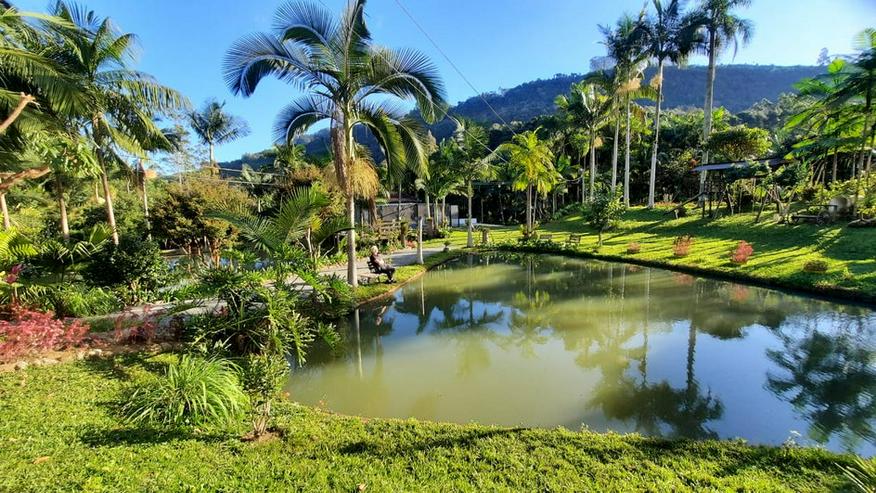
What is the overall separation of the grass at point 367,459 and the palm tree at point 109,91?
6.38m

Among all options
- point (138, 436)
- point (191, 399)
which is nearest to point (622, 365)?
point (191, 399)

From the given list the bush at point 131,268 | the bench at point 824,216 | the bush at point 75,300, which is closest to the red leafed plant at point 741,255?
the bench at point 824,216

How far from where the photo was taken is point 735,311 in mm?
8836

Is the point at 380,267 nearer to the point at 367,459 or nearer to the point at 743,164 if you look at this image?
the point at 367,459

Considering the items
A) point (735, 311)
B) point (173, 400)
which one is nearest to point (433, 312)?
point (173, 400)

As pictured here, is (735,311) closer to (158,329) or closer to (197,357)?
(197,357)

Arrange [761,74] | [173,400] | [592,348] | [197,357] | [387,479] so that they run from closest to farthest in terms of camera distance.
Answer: [387,479] → [173,400] → [197,357] → [592,348] → [761,74]

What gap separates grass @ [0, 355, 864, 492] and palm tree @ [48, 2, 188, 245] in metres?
6.38

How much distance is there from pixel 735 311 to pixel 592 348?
4.57 meters

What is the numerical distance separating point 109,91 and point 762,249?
21084mm

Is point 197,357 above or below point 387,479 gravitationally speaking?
above

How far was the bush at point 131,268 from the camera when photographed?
773cm

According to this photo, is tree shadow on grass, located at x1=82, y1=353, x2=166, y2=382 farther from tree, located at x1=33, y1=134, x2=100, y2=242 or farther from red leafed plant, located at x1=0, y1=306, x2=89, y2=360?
tree, located at x1=33, y1=134, x2=100, y2=242

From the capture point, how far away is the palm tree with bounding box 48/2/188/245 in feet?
28.5
